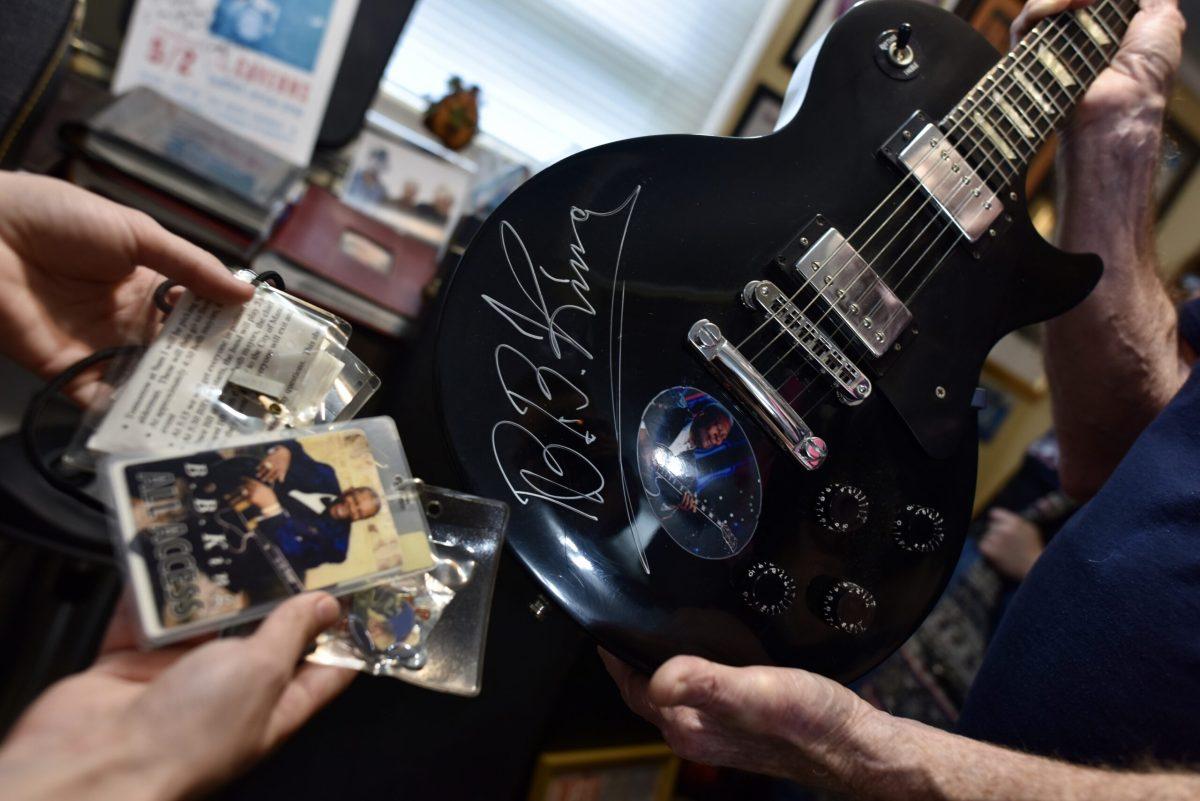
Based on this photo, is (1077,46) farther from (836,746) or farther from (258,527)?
(258,527)

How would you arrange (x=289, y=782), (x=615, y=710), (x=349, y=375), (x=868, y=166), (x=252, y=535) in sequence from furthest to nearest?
(x=615, y=710) → (x=289, y=782) → (x=868, y=166) → (x=349, y=375) → (x=252, y=535)

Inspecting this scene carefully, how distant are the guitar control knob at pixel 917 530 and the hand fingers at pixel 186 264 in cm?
69

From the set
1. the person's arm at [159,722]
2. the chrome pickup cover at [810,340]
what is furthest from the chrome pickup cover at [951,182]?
the person's arm at [159,722]

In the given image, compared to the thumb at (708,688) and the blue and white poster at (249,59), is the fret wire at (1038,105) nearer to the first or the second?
the thumb at (708,688)

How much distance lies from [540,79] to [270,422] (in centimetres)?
165

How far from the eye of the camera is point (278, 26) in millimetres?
1298

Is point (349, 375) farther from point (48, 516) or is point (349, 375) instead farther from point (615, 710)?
point (615, 710)

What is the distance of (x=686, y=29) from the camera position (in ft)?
6.42

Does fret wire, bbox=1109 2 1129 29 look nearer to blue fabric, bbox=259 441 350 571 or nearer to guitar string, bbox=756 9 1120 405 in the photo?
guitar string, bbox=756 9 1120 405

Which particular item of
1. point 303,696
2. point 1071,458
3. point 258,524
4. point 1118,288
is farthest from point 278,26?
point 1071,458

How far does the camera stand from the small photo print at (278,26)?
1286 mm

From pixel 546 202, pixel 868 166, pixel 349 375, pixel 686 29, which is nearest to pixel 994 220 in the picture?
pixel 868 166

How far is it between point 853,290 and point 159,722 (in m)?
0.73

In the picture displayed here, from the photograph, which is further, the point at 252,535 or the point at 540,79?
the point at 540,79
